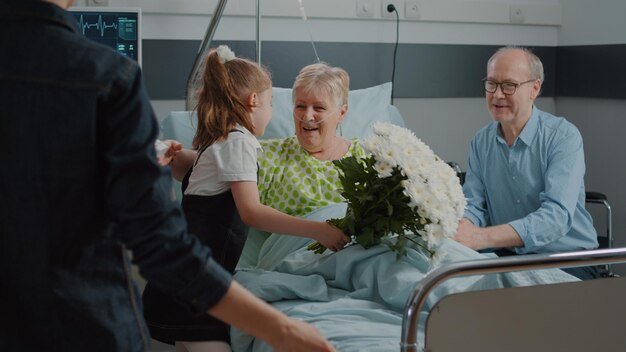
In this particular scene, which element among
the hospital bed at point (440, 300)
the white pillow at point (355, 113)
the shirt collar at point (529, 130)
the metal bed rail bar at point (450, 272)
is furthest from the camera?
the white pillow at point (355, 113)

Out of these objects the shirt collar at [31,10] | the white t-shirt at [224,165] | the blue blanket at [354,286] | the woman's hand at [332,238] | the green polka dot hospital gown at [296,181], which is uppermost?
the shirt collar at [31,10]

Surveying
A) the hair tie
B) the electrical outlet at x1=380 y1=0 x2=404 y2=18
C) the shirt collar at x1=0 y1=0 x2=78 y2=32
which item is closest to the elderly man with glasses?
the hair tie

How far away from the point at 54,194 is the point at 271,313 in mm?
349

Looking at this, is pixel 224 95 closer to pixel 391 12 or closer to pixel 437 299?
pixel 437 299

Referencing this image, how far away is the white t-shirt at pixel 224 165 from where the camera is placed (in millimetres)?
2512

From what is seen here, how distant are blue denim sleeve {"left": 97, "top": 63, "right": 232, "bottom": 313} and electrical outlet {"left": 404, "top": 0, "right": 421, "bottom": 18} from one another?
331 centimetres

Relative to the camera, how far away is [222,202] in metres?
2.57

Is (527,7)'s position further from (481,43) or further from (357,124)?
(357,124)

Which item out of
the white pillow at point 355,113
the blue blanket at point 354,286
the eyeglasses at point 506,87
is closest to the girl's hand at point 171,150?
the blue blanket at point 354,286

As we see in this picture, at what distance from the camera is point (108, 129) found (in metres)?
1.19

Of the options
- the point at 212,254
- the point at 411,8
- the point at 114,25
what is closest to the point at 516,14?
the point at 411,8

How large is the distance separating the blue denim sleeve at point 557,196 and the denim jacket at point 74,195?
1.94 meters

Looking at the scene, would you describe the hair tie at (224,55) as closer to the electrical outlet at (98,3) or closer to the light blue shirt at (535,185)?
the light blue shirt at (535,185)

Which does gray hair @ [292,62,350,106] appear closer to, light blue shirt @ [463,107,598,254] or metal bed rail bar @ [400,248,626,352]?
light blue shirt @ [463,107,598,254]
